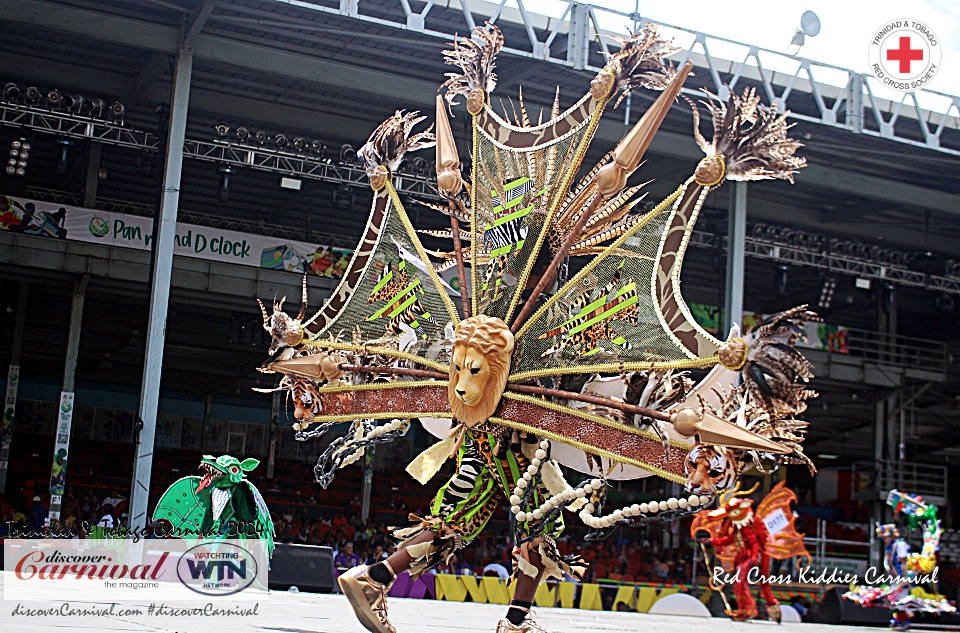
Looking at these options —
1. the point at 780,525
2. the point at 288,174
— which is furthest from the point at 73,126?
the point at 780,525

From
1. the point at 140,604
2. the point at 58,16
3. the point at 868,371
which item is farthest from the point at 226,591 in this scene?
the point at 868,371

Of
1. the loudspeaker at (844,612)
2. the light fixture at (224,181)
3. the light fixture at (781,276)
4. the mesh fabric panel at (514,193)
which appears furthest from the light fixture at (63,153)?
the light fixture at (781,276)

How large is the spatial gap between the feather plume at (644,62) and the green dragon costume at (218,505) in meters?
3.53

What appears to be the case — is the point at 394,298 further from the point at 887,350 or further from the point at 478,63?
the point at 887,350

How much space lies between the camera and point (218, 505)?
7.23m

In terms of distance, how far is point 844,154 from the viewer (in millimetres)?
18141

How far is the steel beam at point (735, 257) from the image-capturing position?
57.2ft

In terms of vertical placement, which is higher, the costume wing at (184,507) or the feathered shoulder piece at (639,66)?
the feathered shoulder piece at (639,66)

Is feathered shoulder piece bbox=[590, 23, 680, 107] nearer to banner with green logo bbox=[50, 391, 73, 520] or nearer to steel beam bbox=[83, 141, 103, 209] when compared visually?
banner with green logo bbox=[50, 391, 73, 520]

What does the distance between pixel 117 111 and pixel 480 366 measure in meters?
13.4

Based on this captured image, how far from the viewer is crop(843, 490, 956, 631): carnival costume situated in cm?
1238

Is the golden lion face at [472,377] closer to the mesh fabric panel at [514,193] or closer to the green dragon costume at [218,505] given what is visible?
the mesh fabric panel at [514,193]

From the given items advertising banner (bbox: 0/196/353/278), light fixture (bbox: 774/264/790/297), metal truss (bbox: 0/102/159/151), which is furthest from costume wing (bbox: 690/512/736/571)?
light fixture (bbox: 774/264/790/297)

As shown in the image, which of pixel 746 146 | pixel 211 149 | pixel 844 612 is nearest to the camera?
pixel 746 146
